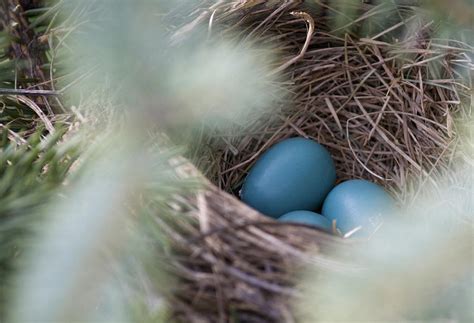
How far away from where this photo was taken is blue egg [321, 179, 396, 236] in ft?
2.41

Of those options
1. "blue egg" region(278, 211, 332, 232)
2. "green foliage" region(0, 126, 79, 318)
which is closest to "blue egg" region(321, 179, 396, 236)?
"blue egg" region(278, 211, 332, 232)

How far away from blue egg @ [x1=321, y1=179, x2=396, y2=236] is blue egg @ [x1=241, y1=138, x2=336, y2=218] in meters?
0.03

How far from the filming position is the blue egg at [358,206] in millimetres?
733

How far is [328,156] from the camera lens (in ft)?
2.79

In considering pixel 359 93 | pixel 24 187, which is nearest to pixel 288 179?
pixel 359 93

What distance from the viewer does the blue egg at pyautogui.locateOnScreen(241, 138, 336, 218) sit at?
81cm

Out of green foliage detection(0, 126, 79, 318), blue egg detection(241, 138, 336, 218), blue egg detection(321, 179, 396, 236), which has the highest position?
green foliage detection(0, 126, 79, 318)

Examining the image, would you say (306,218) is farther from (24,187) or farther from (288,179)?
(24,187)

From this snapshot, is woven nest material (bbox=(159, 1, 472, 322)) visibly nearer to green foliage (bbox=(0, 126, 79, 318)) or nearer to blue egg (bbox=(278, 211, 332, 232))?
blue egg (bbox=(278, 211, 332, 232))

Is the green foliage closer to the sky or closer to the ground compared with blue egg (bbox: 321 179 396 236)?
closer to the sky

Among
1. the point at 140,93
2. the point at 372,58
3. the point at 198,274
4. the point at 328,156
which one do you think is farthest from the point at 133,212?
the point at 372,58

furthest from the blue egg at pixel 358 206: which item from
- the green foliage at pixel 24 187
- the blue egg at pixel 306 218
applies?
the green foliage at pixel 24 187

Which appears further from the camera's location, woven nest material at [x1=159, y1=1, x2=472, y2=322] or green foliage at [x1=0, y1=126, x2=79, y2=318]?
woven nest material at [x1=159, y1=1, x2=472, y2=322]

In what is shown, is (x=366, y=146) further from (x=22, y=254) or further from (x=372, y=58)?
(x=22, y=254)
